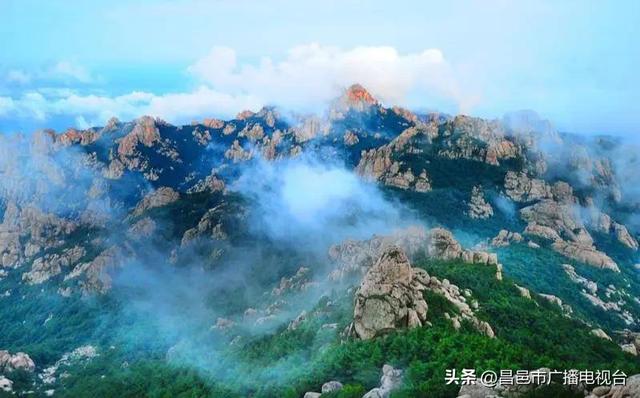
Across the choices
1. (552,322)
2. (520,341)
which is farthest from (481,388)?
(552,322)

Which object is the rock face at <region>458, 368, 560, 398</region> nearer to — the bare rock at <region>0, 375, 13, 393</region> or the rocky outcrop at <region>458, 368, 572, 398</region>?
the rocky outcrop at <region>458, 368, 572, 398</region>

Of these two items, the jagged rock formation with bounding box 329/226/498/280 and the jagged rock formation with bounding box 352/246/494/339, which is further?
the jagged rock formation with bounding box 329/226/498/280

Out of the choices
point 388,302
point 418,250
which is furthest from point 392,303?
point 418,250

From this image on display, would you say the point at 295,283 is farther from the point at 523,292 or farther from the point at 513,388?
the point at 513,388

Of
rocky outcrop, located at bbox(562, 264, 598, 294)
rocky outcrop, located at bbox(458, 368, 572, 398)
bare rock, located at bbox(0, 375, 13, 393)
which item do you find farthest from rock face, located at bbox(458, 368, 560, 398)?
rocky outcrop, located at bbox(562, 264, 598, 294)

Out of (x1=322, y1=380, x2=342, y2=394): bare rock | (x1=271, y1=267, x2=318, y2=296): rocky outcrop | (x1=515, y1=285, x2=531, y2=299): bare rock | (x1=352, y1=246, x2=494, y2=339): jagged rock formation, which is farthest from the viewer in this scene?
(x1=271, y1=267, x2=318, y2=296): rocky outcrop

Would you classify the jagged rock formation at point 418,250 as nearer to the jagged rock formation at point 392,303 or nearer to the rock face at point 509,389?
the jagged rock formation at point 392,303

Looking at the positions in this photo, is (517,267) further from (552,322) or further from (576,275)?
(552,322)
